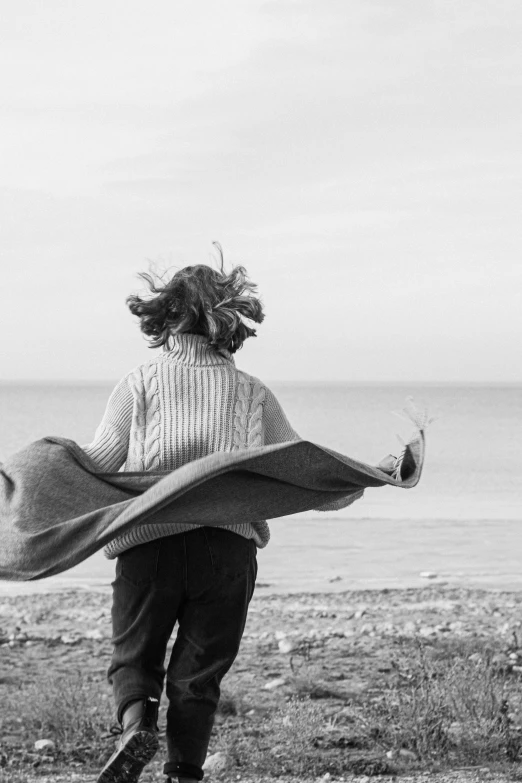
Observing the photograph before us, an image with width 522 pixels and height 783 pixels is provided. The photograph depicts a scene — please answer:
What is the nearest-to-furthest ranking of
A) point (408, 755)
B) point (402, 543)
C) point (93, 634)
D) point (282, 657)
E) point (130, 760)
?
point (130, 760) < point (408, 755) < point (282, 657) < point (93, 634) < point (402, 543)

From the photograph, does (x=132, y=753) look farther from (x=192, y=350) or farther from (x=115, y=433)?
(x=192, y=350)

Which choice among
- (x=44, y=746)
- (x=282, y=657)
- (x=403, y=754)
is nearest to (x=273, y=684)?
(x=282, y=657)

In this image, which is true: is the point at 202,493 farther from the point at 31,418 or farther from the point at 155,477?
the point at 31,418

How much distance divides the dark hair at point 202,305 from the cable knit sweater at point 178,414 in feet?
0.24

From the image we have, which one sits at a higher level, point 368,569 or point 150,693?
point 150,693

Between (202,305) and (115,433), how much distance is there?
0.60 meters

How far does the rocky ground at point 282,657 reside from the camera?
4.86 metres

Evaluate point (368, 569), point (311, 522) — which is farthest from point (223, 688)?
point (311, 522)

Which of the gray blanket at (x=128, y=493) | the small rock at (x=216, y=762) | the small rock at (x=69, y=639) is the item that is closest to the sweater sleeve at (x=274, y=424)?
the gray blanket at (x=128, y=493)

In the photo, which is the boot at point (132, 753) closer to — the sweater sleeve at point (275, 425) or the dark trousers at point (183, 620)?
the dark trousers at point (183, 620)

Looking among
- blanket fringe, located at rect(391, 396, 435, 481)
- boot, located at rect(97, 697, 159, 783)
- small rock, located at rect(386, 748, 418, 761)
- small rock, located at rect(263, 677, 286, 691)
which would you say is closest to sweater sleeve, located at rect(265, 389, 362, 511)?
blanket fringe, located at rect(391, 396, 435, 481)

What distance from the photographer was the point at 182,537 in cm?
355

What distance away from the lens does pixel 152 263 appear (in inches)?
149

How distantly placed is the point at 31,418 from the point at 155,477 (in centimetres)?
7509
